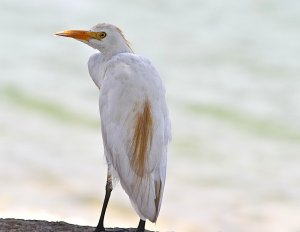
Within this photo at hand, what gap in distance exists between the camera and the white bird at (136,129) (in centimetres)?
540

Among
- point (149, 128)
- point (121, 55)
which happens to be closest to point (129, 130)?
point (149, 128)

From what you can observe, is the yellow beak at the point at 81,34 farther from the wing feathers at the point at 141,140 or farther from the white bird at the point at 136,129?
the wing feathers at the point at 141,140

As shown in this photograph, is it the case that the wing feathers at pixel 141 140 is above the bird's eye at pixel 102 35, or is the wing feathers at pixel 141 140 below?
below

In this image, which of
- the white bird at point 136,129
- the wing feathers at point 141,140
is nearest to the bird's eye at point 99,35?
the white bird at point 136,129

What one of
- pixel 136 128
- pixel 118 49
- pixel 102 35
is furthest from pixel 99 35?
pixel 136 128

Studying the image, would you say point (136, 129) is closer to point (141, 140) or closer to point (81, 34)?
point (141, 140)

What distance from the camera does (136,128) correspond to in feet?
18.1

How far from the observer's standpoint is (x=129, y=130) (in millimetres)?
5551

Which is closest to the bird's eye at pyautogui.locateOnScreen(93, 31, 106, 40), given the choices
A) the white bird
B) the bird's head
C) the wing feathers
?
the bird's head

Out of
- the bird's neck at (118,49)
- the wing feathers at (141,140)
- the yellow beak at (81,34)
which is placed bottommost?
the wing feathers at (141,140)

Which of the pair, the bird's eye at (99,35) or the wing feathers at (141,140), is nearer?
the wing feathers at (141,140)

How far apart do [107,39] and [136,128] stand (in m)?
0.63

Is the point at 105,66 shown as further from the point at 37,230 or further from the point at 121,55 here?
the point at 37,230

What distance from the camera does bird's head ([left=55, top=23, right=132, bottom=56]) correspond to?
233 inches
